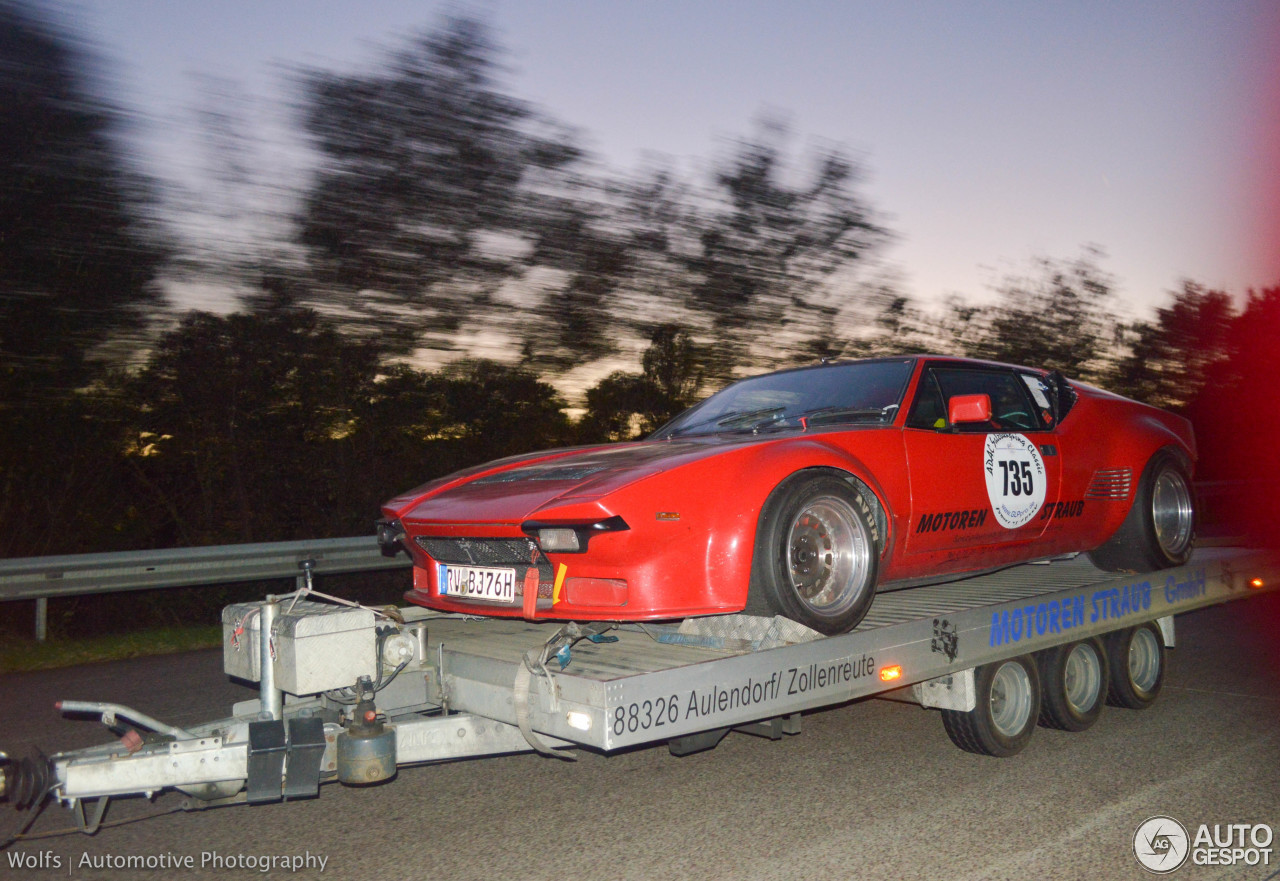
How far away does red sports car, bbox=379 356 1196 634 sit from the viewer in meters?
3.23

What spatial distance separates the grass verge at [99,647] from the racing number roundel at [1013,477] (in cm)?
574

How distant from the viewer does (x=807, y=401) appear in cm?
452

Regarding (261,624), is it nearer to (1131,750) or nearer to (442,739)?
(442,739)

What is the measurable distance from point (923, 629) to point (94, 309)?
21.2ft

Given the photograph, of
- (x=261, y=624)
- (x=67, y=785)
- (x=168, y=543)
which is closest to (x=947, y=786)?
(x=261, y=624)

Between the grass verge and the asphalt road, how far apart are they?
1.50 m

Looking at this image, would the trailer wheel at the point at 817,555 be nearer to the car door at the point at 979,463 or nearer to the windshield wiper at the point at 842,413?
the car door at the point at 979,463

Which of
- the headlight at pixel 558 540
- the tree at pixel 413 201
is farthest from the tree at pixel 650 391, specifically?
the headlight at pixel 558 540

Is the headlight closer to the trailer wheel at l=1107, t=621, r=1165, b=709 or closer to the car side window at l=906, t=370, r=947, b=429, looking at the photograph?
the car side window at l=906, t=370, r=947, b=429

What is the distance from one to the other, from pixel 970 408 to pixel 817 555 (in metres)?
1.10

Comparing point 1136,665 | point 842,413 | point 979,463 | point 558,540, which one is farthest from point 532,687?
point 1136,665

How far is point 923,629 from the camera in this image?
3742 mm

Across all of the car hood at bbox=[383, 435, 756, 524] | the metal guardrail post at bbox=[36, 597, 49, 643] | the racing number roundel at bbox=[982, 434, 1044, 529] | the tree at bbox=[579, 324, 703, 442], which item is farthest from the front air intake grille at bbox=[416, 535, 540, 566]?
the tree at bbox=[579, 324, 703, 442]

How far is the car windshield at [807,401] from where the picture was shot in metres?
4.26
